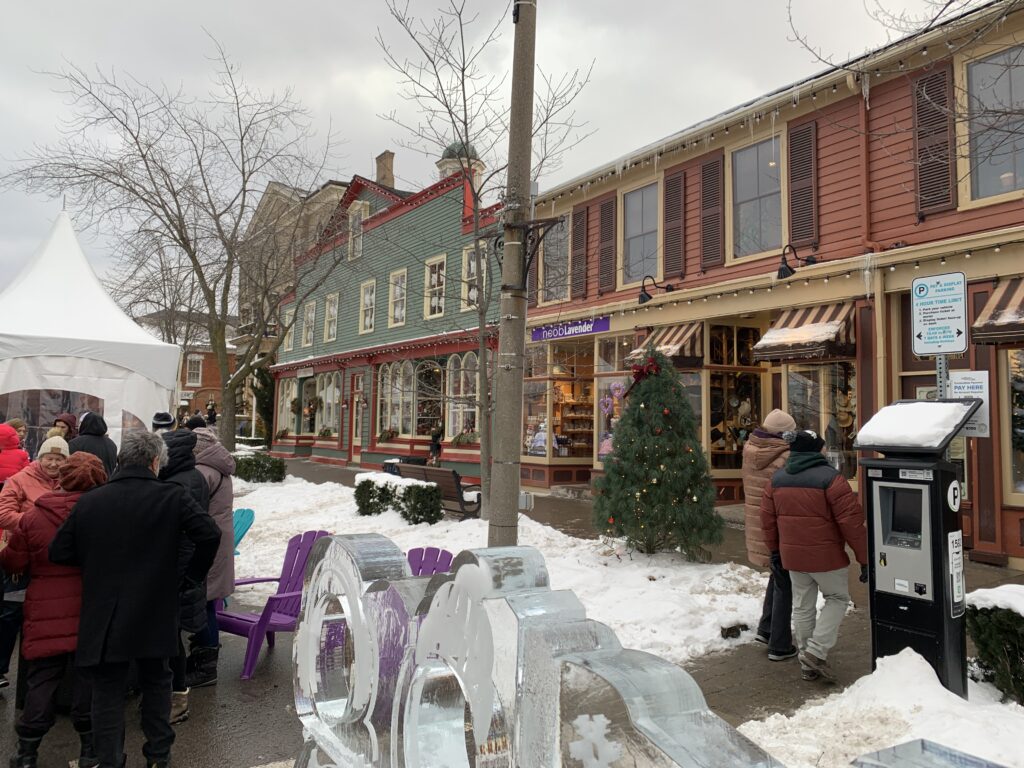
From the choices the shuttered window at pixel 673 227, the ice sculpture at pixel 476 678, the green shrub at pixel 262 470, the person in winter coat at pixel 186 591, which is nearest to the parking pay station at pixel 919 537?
the ice sculpture at pixel 476 678

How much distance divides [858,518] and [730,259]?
26.2 ft

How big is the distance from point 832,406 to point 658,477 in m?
4.41

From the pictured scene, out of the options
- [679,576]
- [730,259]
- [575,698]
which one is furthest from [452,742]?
[730,259]

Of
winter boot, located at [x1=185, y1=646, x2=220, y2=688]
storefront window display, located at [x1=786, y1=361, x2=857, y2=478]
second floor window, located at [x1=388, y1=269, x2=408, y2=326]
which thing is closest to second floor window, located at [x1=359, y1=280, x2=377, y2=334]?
second floor window, located at [x1=388, y1=269, x2=408, y2=326]

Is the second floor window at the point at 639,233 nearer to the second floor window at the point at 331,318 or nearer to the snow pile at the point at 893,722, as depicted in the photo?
the snow pile at the point at 893,722

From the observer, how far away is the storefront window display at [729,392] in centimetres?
1246

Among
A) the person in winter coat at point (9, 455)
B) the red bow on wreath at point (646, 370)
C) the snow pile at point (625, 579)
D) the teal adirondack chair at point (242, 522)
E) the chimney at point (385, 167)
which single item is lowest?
the snow pile at point (625, 579)

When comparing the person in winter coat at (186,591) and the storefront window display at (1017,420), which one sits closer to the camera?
the person in winter coat at (186,591)

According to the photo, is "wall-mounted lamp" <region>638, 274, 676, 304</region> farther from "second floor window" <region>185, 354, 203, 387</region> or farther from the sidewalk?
"second floor window" <region>185, 354, 203, 387</region>

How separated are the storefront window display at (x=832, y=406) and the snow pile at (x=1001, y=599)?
6.21 metres

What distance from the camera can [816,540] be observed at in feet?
15.3

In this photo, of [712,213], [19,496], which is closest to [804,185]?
[712,213]

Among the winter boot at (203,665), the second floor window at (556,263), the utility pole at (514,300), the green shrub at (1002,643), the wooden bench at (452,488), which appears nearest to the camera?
the green shrub at (1002,643)

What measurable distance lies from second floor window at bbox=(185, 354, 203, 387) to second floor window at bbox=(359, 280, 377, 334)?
31241 millimetres
